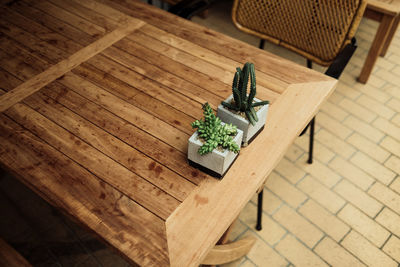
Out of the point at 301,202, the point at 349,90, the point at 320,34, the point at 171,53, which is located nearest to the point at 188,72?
the point at 171,53

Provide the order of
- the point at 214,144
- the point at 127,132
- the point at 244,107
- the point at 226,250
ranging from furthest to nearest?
the point at 226,250, the point at 127,132, the point at 244,107, the point at 214,144

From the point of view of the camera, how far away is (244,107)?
1.25m

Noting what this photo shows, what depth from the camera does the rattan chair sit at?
1.86 metres

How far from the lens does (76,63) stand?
167 centimetres

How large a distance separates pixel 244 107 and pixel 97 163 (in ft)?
1.87

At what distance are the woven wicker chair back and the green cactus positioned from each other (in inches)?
37.9

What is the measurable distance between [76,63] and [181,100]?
0.56m

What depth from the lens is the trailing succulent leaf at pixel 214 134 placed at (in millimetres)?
1152

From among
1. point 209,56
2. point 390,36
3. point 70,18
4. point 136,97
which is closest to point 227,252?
point 136,97

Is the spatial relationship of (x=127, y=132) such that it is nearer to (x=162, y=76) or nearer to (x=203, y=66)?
(x=162, y=76)

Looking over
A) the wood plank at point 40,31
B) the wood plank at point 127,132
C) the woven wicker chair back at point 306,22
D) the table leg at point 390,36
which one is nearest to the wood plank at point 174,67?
the wood plank at point 40,31

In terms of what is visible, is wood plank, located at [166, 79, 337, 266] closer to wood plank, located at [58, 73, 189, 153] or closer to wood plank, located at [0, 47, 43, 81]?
wood plank, located at [58, 73, 189, 153]

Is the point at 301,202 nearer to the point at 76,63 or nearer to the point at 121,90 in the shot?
the point at 121,90

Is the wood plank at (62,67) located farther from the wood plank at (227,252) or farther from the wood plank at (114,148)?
the wood plank at (227,252)
